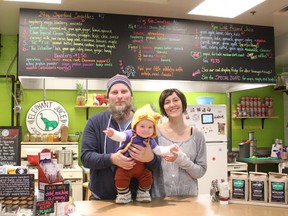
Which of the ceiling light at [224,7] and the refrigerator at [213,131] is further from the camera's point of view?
the refrigerator at [213,131]

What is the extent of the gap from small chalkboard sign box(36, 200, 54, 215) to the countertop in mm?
169

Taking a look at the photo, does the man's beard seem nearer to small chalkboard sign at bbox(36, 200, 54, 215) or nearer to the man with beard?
the man with beard

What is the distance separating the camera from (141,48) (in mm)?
4336

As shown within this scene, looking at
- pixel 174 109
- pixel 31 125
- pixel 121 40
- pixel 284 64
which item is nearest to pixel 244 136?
pixel 284 64

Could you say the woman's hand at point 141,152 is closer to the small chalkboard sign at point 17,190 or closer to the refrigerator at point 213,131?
the small chalkboard sign at point 17,190

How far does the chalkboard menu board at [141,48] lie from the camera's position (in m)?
4.04

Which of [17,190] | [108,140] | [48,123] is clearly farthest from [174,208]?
[48,123]

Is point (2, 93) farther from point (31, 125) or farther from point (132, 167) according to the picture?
point (132, 167)

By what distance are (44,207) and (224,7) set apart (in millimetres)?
3247

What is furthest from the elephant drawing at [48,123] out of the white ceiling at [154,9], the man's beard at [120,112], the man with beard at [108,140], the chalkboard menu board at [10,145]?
the man's beard at [120,112]

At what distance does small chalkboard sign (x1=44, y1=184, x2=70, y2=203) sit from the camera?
67.2 inches

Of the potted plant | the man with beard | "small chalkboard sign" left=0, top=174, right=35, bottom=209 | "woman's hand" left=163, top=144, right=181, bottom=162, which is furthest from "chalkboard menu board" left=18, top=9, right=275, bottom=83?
"small chalkboard sign" left=0, top=174, right=35, bottom=209

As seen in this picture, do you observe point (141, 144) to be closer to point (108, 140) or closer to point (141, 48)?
point (108, 140)

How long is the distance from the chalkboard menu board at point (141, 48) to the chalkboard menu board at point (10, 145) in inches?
66.5
